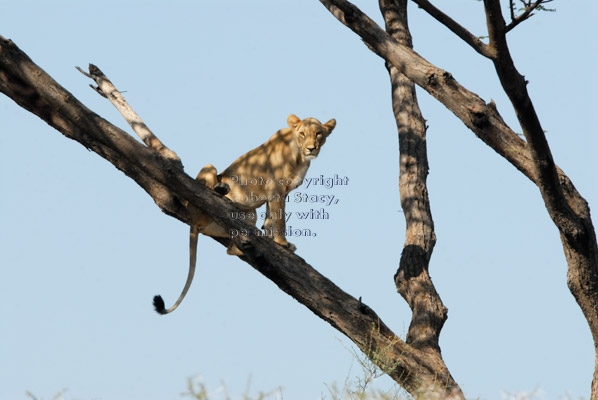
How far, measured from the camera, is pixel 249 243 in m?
6.18

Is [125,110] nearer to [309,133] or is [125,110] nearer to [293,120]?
[293,120]

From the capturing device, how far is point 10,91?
6504 mm

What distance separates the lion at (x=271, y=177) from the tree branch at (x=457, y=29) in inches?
65.7

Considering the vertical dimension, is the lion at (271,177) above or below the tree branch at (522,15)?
below

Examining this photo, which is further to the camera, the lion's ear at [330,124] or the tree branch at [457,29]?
the lion's ear at [330,124]

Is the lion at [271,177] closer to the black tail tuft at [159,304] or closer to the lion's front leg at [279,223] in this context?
the lion's front leg at [279,223]

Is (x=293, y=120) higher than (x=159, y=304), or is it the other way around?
(x=293, y=120)

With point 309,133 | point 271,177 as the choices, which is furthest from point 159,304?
point 309,133

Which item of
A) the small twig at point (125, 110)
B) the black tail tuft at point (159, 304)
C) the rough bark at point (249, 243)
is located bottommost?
the black tail tuft at point (159, 304)

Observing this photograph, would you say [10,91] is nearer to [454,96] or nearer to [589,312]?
[454,96]

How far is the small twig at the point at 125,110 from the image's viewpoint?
6724mm

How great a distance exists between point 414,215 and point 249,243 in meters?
1.82

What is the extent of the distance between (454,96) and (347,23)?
1.08 metres

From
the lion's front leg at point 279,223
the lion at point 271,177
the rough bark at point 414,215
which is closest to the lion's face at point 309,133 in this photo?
the lion at point 271,177
